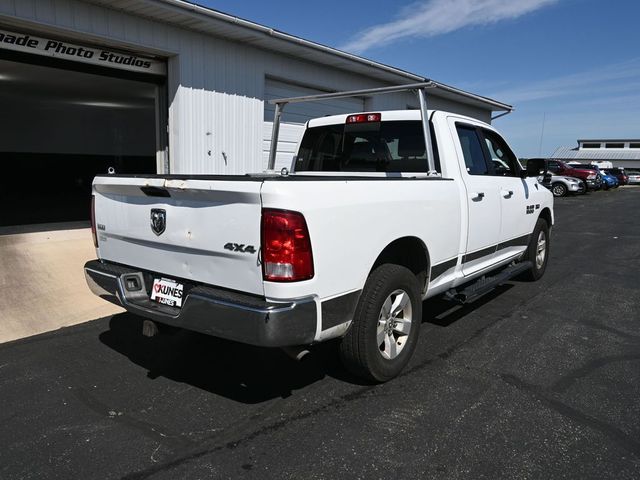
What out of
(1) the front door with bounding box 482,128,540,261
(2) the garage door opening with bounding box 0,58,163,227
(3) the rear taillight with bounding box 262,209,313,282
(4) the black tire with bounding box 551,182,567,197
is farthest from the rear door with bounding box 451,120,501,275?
(4) the black tire with bounding box 551,182,567,197

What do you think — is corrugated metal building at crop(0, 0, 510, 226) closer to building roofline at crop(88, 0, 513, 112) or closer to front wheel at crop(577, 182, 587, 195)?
building roofline at crop(88, 0, 513, 112)

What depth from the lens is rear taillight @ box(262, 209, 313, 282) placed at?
2.69 metres

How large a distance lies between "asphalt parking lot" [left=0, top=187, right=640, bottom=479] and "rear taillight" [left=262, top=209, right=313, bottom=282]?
0.98 metres

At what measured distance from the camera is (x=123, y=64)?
780 centimetres

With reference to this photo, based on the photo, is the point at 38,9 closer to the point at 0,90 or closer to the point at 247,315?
the point at 247,315

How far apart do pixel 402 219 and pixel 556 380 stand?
1673mm

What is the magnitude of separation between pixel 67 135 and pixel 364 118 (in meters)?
20.2

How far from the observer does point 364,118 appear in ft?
15.4

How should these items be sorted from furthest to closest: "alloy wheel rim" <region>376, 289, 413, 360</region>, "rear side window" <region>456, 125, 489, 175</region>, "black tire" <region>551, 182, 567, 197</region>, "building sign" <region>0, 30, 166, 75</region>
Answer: "black tire" <region>551, 182, 567, 197</region>, "building sign" <region>0, 30, 166, 75</region>, "rear side window" <region>456, 125, 489, 175</region>, "alloy wheel rim" <region>376, 289, 413, 360</region>

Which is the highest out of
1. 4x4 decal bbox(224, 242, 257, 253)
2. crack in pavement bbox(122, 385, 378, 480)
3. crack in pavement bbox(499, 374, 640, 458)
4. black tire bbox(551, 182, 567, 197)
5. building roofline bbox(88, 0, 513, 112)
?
building roofline bbox(88, 0, 513, 112)

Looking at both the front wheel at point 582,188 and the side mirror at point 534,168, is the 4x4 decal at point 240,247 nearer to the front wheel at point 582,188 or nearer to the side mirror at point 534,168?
the side mirror at point 534,168

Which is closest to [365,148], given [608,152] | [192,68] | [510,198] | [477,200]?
[477,200]

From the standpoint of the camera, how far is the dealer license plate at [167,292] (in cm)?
320

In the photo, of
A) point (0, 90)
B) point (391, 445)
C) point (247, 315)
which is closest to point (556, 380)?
point (391, 445)
